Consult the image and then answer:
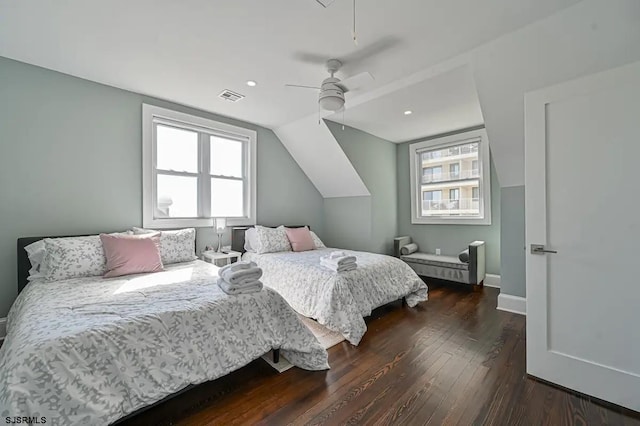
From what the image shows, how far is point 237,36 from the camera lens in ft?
7.14

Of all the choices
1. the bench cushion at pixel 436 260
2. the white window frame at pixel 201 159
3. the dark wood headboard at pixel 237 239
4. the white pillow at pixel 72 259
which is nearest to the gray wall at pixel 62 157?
the white window frame at pixel 201 159

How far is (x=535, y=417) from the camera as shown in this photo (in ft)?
5.14

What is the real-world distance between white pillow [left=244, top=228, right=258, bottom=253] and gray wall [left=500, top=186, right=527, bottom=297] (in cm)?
333

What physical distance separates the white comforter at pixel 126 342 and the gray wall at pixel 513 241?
8.68ft

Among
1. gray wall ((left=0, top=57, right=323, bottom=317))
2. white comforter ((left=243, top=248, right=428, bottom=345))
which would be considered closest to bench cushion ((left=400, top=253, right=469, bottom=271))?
white comforter ((left=243, top=248, right=428, bottom=345))

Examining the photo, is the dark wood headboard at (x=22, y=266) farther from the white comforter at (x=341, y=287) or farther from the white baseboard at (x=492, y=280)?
the white baseboard at (x=492, y=280)

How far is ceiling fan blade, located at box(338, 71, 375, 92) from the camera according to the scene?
252 centimetres

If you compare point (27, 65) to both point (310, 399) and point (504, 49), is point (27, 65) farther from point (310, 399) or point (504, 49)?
point (504, 49)

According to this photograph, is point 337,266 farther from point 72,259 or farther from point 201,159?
point 201,159

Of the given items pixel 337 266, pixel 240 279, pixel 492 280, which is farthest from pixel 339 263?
pixel 492 280

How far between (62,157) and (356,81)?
321 cm

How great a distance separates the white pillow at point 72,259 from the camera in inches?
89.4

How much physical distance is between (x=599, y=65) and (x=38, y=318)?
4.17 m

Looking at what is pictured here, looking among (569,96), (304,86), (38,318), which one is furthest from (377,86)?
(38,318)
